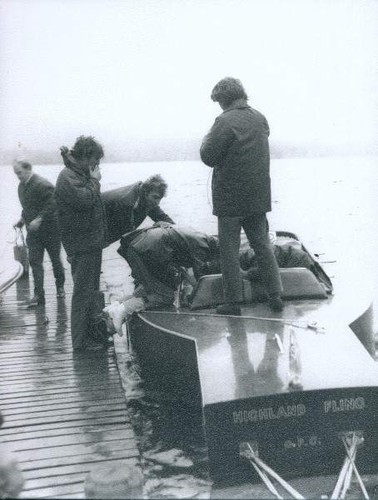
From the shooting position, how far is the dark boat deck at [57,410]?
14.3 feet

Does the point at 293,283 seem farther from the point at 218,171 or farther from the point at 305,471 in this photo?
the point at 305,471

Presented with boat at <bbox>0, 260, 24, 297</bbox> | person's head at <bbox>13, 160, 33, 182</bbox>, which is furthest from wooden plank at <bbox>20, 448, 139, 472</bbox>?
person's head at <bbox>13, 160, 33, 182</bbox>

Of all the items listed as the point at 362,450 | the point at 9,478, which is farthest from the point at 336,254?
the point at 9,478

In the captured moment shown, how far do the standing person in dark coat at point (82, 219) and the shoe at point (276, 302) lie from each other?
66.6 inches

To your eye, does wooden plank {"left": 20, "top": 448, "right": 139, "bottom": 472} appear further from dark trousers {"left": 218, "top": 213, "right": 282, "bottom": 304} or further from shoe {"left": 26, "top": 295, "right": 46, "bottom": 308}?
shoe {"left": 26, "top": 295, "right": 46, "bottom": 308}

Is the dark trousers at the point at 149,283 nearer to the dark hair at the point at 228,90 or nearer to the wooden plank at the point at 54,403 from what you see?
the wooden plank at the point at 54,403

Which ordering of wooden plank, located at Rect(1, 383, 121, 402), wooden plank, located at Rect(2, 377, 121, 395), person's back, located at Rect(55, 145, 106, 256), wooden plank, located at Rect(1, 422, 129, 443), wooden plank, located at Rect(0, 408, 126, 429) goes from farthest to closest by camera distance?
1. person's back, located at Rect(55, 145, 106, 256)
2. wooden plank, located at Rect(2, 377, 121, 395)
3. wooden plank, located at Rect(1, 383, 121, 402)
4. wooden plank, located at Rect(0, 408, 126, 429)
5. wooden plank, located at Rect(1, 422, 129, 443)

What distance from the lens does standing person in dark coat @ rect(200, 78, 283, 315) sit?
5.27 meters

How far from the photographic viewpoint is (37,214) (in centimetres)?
865

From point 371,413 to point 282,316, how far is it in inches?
56.5

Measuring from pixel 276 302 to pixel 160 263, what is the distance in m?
1.06

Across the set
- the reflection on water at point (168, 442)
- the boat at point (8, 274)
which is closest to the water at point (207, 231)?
the reflection on water at point (168, 442)

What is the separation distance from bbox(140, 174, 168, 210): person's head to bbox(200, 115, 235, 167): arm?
3.51 feet

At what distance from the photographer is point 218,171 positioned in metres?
5.40
